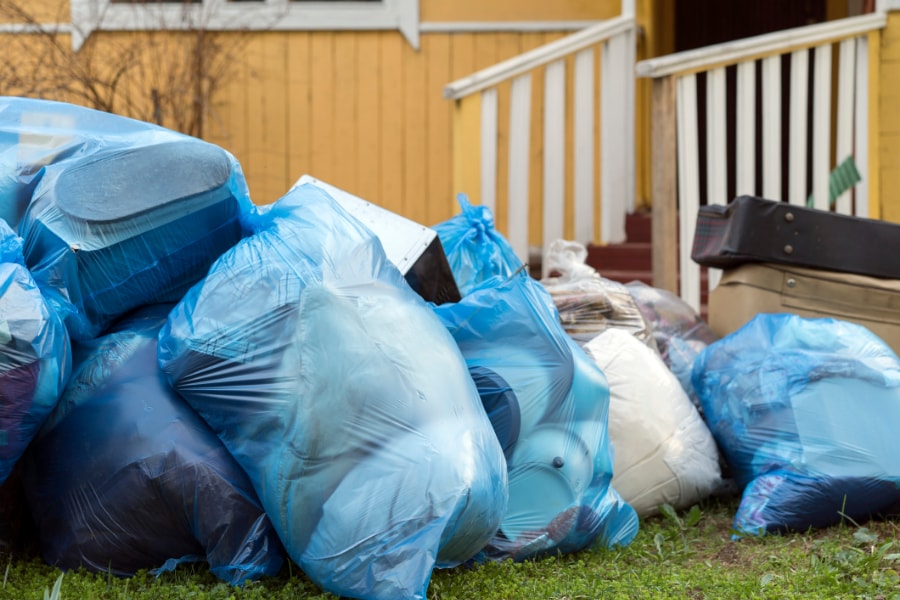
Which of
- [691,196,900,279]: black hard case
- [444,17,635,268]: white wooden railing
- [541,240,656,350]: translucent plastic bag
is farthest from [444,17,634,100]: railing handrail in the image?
[691,196,900,279]: black hard case

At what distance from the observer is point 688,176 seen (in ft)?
16.7

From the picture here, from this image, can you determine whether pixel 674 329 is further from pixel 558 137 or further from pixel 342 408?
pixel 342 408

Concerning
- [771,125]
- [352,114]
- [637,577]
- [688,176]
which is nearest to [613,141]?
[688,176]

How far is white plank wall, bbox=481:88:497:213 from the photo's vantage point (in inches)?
208

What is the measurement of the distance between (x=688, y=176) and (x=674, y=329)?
4.15 ft

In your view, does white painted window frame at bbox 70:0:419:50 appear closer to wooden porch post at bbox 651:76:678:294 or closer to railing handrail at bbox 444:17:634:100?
railing handrail at bbox 444:17:634:100

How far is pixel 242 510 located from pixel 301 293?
52 centimetres

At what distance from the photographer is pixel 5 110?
288 cm

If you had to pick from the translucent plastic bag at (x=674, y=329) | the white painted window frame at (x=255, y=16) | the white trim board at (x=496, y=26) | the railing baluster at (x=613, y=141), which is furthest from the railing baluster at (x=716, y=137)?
the white painted window frame at (x=255, y=16)

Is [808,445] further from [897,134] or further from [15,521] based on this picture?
[897,134]

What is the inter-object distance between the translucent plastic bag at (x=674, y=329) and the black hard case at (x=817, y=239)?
387 millimetres

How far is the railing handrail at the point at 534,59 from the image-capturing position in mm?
5230

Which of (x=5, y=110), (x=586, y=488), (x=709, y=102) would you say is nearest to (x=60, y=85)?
(x=5, y=110)

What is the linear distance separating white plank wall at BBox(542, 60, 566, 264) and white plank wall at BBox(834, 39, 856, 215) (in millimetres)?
1417
